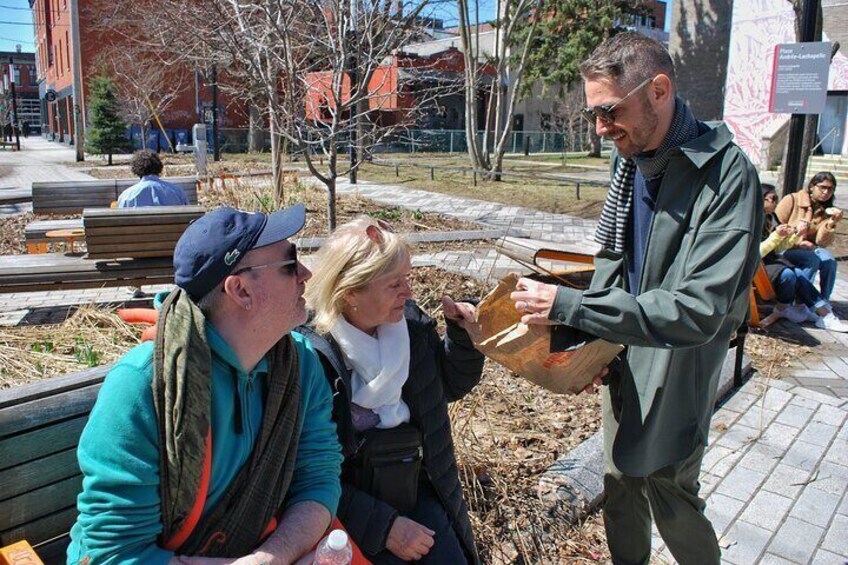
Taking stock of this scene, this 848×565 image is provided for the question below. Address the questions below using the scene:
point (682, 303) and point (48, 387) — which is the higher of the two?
point (682, 303)

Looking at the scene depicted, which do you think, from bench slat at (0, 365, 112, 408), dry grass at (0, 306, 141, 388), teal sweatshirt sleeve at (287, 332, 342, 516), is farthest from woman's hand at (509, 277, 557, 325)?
dry grass at (0, 306, 141, 388)

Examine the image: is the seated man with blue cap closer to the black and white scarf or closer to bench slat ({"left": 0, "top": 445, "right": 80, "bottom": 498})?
bench slat ({"left": 0, "top": 445, "right": 80, "bottom": 498})

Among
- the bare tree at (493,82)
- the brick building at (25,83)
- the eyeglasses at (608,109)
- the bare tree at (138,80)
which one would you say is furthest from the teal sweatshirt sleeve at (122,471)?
the brick building at (25,83)

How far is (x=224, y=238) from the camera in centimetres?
172

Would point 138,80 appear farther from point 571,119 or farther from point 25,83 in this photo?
point 25,83

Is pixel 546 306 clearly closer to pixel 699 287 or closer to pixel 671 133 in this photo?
pixel 699 287

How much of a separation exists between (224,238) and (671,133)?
136 cm

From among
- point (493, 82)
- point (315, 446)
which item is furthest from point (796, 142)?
point (493, 82)

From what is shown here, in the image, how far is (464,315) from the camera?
2.38 m

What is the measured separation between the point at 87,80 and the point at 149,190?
114 feet

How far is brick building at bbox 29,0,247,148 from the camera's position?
33094 millimetres

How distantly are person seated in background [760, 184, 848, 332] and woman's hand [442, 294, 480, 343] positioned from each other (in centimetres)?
491

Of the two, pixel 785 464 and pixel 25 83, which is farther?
pixel 25 83

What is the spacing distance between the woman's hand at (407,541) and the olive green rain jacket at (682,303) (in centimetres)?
69
